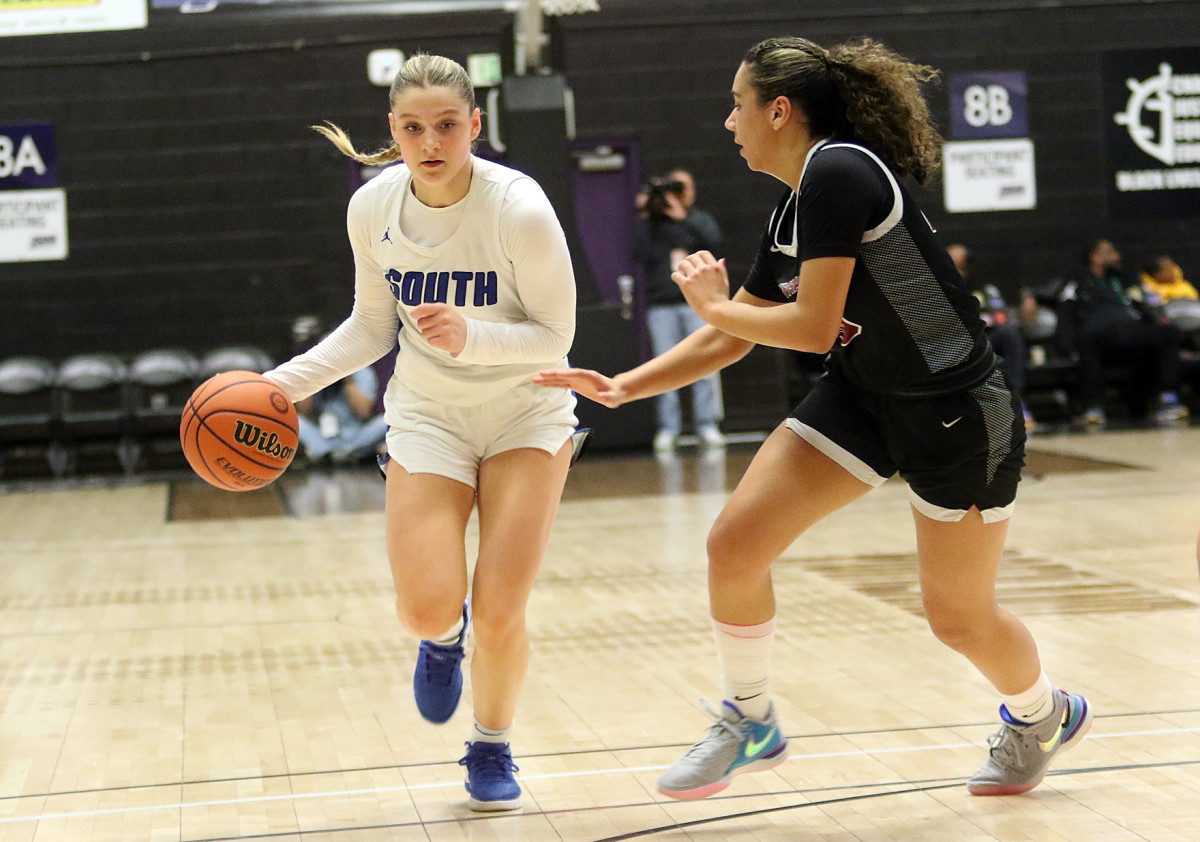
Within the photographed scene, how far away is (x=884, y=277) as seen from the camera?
2.68 m

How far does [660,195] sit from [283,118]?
3.54 meters

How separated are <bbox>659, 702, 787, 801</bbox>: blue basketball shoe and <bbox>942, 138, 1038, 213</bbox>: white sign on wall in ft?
32.9

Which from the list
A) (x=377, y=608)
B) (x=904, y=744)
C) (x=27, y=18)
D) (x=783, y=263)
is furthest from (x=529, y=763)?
(x=27, y=18)

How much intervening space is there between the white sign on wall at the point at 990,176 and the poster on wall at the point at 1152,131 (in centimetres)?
79

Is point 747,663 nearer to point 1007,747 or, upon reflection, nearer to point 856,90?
point 1007,747

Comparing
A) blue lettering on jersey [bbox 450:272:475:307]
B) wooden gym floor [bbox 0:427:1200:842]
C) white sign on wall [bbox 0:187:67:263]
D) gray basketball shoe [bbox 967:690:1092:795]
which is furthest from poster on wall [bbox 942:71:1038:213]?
blue lettering on jersey [bbox 450:272:475:307]

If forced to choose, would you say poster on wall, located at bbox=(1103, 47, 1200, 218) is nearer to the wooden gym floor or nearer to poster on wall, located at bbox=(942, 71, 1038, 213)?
poster on wall, located at bbox=(942, 71, 1038, 213)

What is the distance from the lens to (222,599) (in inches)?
220

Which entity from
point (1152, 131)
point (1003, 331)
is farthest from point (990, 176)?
point (1003, 331)

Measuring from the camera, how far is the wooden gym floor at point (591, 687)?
2.90 metres

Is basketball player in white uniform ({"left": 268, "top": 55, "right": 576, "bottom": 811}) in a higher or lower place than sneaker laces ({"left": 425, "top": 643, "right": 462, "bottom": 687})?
higher

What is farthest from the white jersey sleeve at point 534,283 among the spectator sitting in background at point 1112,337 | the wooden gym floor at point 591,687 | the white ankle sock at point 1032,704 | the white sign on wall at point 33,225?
the white sign on wall at point 33,225

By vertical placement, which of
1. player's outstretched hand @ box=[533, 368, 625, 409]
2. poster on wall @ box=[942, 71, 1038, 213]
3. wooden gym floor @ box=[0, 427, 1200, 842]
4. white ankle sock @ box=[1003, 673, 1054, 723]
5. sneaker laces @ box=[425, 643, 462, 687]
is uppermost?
poster on wall @ box=[942, 71, 1038, 213]

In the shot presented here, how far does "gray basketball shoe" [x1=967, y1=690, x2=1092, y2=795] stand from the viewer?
2.89m
